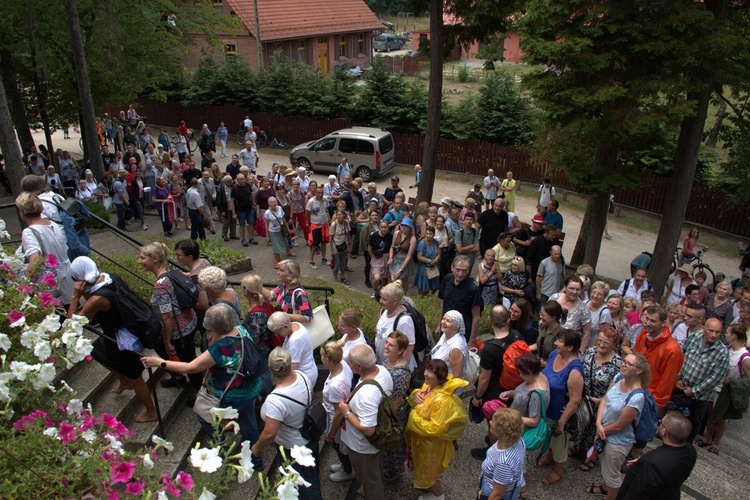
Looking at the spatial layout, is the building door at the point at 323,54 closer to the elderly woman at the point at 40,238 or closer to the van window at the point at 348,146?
the van window at the point at 348,146

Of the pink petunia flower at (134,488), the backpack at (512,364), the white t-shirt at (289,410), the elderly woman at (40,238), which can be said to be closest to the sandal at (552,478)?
the backpack at (512,364)

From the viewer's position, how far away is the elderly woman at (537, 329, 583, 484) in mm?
5023

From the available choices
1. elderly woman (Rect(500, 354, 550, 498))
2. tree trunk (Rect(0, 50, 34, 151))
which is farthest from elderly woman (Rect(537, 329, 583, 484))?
tree trunk (Rect(0, 50, 34, 151))

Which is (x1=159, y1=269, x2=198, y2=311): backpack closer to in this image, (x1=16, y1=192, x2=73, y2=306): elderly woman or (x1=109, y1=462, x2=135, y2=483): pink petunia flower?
(x1=16, y1=192, x2=73, y2=306): elderly woman

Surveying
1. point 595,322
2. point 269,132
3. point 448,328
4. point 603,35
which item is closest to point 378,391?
point 448,328

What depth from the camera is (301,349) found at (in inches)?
196

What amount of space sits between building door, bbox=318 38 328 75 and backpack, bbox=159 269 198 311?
123ft

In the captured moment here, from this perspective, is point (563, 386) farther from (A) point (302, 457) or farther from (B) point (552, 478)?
(A) point (302, 457)

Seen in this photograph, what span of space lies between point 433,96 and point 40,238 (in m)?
10.3

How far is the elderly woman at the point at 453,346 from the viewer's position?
17.1 feet

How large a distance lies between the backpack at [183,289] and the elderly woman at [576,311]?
4.14 metres

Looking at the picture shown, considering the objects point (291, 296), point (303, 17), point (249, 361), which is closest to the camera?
point (249, 361)

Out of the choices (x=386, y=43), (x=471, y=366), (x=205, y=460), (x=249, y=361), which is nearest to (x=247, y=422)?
(x=249, y=361)

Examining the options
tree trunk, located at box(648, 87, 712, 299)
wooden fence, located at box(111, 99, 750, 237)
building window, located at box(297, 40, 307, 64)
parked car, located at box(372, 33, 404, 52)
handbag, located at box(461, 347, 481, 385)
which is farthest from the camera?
parked car, located at box(372, 33, 404, 52)
